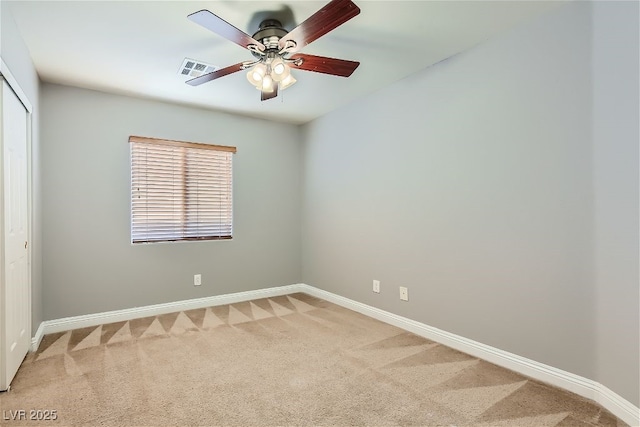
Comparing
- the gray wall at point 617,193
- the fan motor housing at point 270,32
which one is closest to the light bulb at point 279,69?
the fan motor housing at point 270,32

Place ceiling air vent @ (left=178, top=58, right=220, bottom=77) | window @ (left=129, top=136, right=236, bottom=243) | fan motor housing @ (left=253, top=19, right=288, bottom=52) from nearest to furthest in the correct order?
fan motor housing @ (left=253, top=19, right=288, bottom=52)
ceiling air vent @ (left=178, top=58, right=220, bottom=77)
window @ (left=129, top=136, right=236, bottom=243)

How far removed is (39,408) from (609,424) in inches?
124

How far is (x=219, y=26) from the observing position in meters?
1.86

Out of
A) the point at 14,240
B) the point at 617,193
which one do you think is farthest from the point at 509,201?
the point at 14,240

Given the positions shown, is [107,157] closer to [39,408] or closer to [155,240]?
[155,240]

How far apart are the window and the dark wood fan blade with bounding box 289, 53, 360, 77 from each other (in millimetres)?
2149

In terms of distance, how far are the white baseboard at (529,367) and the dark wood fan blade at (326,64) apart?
2.25 metres

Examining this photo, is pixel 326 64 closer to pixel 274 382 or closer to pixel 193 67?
pixel 193 67

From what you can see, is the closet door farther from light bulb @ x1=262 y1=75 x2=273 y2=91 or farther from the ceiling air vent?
light bulb @ x1=262 y1=75 x2=273 y2=91

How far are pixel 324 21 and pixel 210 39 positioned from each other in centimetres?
109

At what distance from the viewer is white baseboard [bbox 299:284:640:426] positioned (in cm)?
183

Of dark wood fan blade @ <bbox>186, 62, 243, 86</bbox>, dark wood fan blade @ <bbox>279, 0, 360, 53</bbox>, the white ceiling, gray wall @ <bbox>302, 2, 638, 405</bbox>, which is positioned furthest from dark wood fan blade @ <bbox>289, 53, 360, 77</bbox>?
gray wall @ <bbox>302, 2, 638, 405</bbox>

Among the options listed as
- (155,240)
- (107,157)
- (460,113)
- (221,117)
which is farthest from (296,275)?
(460,113)

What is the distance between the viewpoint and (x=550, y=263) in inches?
86.9
